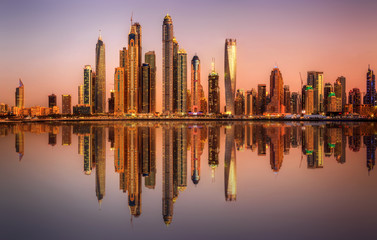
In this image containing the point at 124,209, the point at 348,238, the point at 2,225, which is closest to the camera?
the point at 348,238

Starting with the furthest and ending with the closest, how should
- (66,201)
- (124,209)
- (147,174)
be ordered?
(147,174)
(66,201)
(124,209)

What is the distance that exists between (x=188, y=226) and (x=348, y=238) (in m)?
5.96

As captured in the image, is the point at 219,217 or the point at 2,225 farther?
the point at 219,217

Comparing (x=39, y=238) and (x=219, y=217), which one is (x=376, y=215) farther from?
(x=39, y=238)

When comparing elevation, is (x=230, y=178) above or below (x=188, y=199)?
above

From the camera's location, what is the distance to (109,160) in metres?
30.5

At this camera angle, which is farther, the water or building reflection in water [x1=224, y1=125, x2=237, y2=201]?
building reflection in water [x1=224, y1=125, x2=237, y2=201]

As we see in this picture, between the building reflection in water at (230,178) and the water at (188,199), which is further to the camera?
the building reflection in water at (230,178)

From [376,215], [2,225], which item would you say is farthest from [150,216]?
[376,215]

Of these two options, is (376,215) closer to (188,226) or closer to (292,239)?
(292,239)

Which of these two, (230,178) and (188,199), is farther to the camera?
(230,178)

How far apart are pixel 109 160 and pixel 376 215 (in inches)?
897

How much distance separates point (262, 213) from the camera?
1455 centimetres

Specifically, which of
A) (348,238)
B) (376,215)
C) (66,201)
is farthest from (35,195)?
(376,215)
